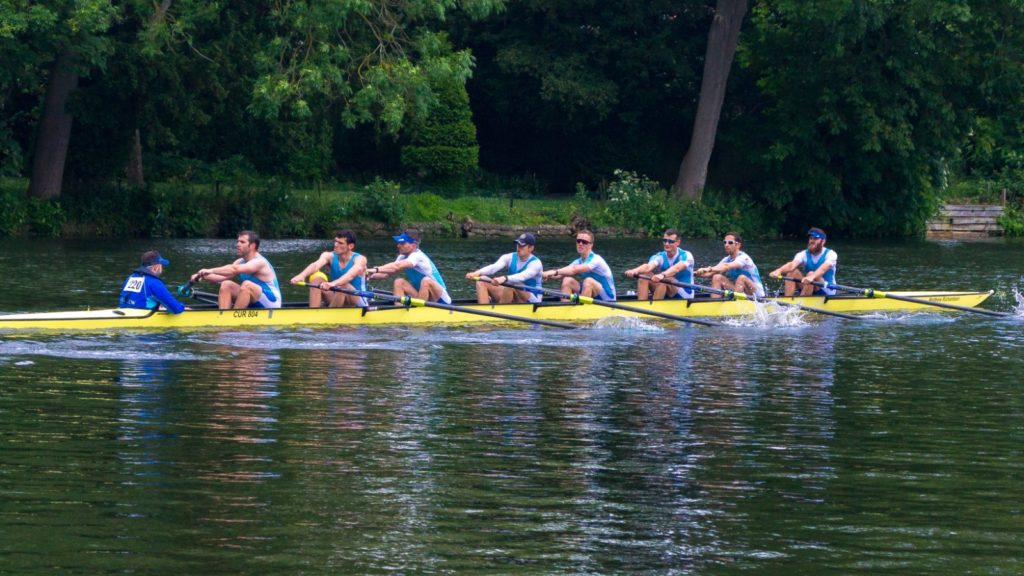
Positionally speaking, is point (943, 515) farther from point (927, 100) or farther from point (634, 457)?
point (927, 100)

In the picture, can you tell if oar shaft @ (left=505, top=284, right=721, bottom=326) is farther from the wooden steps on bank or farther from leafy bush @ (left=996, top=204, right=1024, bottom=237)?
leafy bush @ (left=996, top=204, right=1024, bottom=237)

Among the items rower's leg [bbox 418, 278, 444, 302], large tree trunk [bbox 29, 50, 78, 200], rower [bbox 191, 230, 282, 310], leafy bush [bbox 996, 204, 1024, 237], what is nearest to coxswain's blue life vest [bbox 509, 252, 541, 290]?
rower's leg [bbox 418, 278, 444, 302]

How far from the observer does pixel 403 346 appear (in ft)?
66.3

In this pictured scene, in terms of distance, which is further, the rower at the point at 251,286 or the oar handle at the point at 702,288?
the oar handle at the point at 702,288

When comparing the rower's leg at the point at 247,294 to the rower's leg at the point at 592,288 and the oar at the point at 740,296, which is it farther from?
the oar at the point at 740,296

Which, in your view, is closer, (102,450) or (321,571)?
(321,571)

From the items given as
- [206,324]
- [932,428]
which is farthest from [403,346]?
[932,428]

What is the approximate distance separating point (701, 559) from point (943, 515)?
205cm

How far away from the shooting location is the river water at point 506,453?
9.91 metres

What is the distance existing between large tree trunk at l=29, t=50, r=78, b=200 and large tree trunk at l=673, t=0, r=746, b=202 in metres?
18.9

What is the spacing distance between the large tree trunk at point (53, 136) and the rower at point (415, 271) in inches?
827

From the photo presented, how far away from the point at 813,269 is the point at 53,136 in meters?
22.9

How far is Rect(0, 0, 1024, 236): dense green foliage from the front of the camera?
39.3 meters

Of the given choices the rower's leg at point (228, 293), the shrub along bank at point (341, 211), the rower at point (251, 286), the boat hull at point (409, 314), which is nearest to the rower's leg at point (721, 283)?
the boat hull at point (409, 314)
